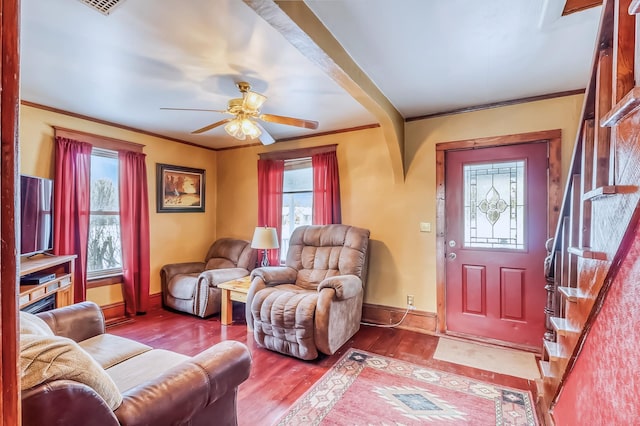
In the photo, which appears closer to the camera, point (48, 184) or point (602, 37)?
point (602, 37)

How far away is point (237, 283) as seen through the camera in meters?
3.57

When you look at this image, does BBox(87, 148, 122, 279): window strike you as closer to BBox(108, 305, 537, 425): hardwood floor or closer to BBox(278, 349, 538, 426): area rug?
BBox(108, 305, 537, 425): hardwood floor

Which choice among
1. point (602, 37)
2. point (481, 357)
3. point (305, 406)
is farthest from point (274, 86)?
point (481, 357)

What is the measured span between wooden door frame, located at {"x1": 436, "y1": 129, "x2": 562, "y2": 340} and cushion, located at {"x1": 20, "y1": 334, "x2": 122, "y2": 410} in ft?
9.69

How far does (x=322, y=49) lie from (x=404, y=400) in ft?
7.58

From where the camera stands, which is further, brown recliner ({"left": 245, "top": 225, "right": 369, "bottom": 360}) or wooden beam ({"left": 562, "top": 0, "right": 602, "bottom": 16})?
brown recliner ({"left": 245, "top": 225, "right": 369, "bottom": 360})

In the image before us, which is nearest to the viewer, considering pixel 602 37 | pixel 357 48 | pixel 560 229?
pixel 602 37

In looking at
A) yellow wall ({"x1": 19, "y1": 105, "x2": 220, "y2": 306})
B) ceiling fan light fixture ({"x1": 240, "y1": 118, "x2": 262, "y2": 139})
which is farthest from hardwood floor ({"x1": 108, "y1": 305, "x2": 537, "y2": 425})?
ceiling fan light fixture ({"x1": 240, "y1": 118, "x2": 262, "y2": 139})

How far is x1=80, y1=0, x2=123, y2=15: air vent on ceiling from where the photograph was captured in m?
1.57

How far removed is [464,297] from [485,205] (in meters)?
0.97

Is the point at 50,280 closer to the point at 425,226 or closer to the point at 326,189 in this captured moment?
the point at 326,189

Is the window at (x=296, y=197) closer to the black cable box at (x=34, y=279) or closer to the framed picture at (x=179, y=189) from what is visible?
the framed picture at (x=179, y=189)

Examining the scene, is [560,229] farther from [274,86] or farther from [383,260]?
[274,86]

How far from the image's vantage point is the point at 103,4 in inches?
62.6
